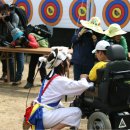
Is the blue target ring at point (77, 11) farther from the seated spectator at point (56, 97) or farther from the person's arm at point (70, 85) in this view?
the person's arm at point (70, 85)

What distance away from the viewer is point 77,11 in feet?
29.6

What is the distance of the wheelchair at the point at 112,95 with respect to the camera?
359 cm

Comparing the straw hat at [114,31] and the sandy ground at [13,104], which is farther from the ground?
the straw hat at [114,31]

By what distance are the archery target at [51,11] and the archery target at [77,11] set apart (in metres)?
0.32

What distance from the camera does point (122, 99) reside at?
369 centimetres

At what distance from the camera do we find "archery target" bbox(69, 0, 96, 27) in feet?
29.1

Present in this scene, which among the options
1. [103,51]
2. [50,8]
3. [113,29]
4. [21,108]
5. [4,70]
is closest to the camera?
[103,51]

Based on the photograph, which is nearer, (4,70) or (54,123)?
(54,123)

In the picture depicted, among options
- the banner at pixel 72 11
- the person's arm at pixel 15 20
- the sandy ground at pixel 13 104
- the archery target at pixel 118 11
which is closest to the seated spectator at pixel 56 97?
the sandy ground at pixel 13 104

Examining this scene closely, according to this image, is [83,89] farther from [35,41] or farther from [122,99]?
[35,41]

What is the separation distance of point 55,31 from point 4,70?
241cm

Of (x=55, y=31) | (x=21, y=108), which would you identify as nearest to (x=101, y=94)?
(x=21, y=108)

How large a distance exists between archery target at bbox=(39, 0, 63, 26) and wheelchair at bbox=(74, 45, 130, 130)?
5642 mm

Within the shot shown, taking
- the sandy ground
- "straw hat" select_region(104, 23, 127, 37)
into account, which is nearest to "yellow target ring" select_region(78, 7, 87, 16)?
the sandy ground
